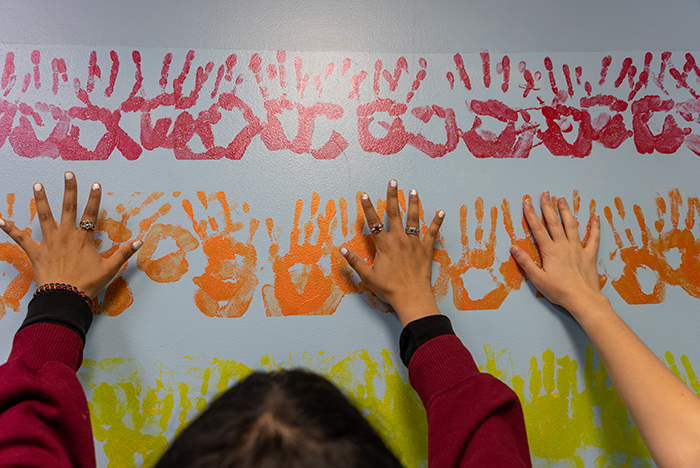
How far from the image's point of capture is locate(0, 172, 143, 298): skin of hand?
651 millimetres

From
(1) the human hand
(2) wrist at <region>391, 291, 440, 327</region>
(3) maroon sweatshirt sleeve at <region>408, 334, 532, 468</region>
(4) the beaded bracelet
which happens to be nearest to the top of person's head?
(3) maroon sweatshirt sleeve at <region>408, 334, 532, 468</region>

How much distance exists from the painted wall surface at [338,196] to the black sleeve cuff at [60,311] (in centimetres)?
7

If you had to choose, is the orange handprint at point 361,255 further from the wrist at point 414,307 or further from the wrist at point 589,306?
the wrist at point 589,306

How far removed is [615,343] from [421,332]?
0.34m

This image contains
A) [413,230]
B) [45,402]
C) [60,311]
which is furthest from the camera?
[413,230]

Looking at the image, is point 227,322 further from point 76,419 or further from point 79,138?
point 79,138

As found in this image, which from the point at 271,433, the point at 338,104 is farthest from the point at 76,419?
the point at 338,104

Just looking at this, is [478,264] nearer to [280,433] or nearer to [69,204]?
[280,433]

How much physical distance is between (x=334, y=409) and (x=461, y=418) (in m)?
0.24

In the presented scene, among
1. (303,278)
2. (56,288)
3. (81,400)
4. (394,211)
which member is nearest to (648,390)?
(394,211)

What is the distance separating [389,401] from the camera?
0.70 metres

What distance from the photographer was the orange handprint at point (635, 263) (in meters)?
0.76

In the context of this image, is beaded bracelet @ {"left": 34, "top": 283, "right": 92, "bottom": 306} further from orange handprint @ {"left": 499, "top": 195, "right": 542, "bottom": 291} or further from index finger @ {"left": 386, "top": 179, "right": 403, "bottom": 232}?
orange handprint @ {"left": 499, "top": 195, "right": 542, "bottom": 291}

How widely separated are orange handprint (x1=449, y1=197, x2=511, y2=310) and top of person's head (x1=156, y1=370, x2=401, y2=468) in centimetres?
42
